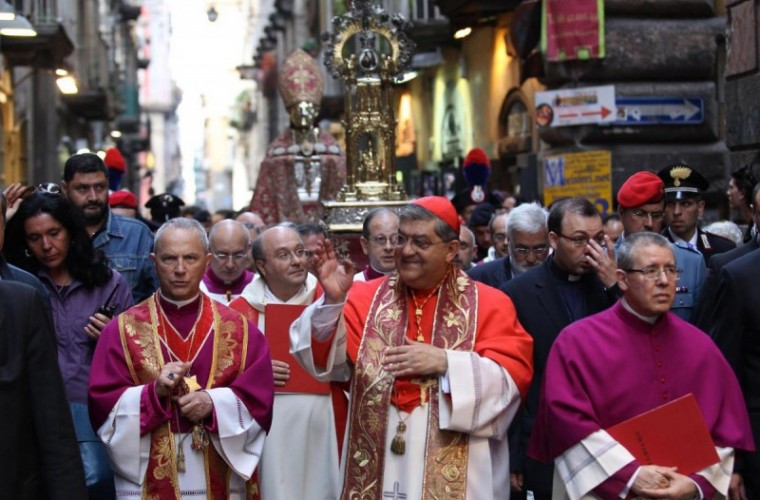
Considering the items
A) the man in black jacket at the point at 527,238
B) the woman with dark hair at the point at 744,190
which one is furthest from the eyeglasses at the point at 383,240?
the woman with dark hair at the point at 744,190

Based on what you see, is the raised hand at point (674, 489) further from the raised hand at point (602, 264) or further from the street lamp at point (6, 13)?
the street lamp at point (6, 13)

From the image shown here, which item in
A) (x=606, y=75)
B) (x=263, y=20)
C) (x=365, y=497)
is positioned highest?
(x=263, y=20)

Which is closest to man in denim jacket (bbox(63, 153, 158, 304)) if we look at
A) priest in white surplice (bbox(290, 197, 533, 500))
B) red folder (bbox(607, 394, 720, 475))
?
priest in white surplice (bbox(290, 197, 533, 500))

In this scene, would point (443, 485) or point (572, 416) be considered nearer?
point (572, 416)

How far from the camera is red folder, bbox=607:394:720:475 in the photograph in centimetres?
550

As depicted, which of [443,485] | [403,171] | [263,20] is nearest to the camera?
[443,485]

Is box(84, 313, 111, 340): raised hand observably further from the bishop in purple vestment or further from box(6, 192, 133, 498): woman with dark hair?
the bishop in purple vestment

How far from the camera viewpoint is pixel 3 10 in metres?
13.6

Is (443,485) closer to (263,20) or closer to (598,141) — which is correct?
(598,141)

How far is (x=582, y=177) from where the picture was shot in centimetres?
1343

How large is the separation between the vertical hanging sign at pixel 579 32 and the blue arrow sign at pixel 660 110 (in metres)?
0.56

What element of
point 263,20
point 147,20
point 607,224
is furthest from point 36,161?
point 147,20

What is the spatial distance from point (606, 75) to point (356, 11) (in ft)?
9.80

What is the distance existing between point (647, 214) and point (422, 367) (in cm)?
231
